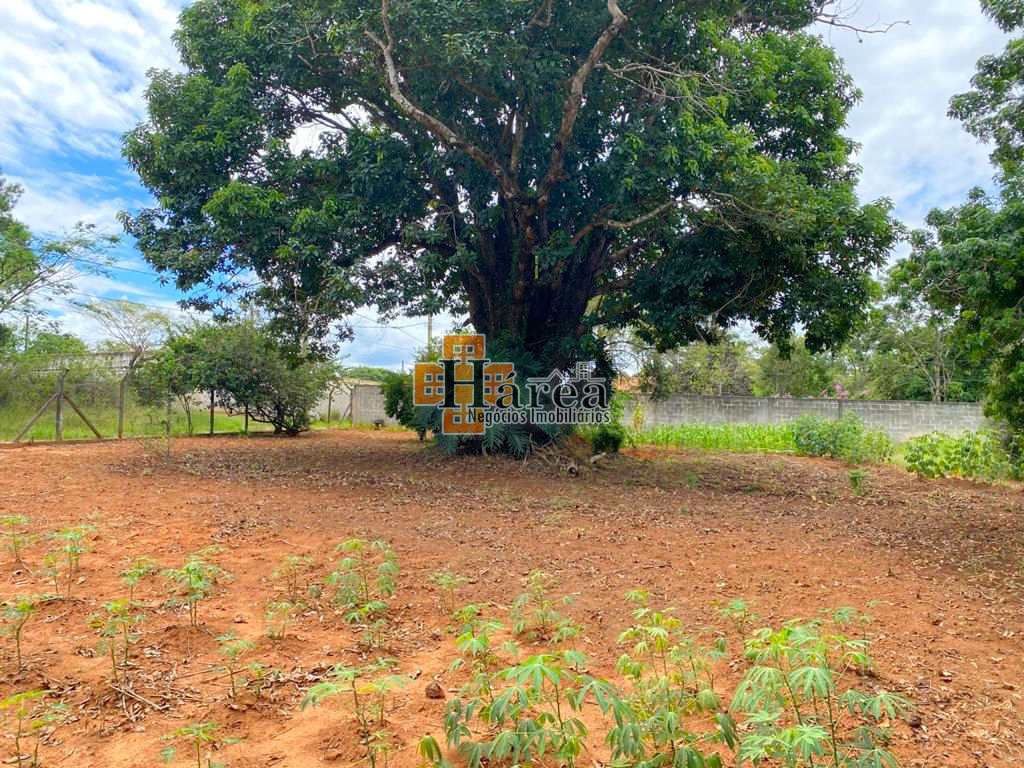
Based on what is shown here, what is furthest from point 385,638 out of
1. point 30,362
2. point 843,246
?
point 30,362

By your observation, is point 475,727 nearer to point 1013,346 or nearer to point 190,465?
point 1013,346

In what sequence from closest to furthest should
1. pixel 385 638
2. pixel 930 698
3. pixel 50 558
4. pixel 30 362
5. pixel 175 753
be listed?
pixel 175 753 → pixel 930 698 → pixel 385 638 → pixel 50 558 → pixel 30 362

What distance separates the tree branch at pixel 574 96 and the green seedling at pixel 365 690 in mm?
6387

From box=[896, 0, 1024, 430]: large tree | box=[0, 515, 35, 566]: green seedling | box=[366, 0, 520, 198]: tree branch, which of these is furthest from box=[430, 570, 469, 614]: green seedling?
box=[366, 0, 520, 198]: tree branch

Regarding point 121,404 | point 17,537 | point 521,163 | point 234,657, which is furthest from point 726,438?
point 234,657

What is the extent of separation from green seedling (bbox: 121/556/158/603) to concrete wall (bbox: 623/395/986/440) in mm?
13715

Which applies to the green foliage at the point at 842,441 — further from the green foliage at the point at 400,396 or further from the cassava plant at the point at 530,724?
the cassava plant at the point at 530,724

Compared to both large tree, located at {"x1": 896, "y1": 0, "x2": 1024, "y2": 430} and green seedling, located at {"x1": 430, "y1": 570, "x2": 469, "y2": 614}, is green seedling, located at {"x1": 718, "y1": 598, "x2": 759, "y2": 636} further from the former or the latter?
large tree, located at {"x1": 896, "y1": 0, "x2": 1024, "y2": 430}

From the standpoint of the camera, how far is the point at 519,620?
3.16m

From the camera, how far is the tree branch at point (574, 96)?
22.8 ft

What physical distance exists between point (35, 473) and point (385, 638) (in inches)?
262

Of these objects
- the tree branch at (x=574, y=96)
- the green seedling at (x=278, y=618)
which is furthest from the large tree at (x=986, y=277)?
the green seedling at (x=278, y=618)

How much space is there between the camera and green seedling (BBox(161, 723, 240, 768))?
1.93m

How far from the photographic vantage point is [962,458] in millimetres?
9680
